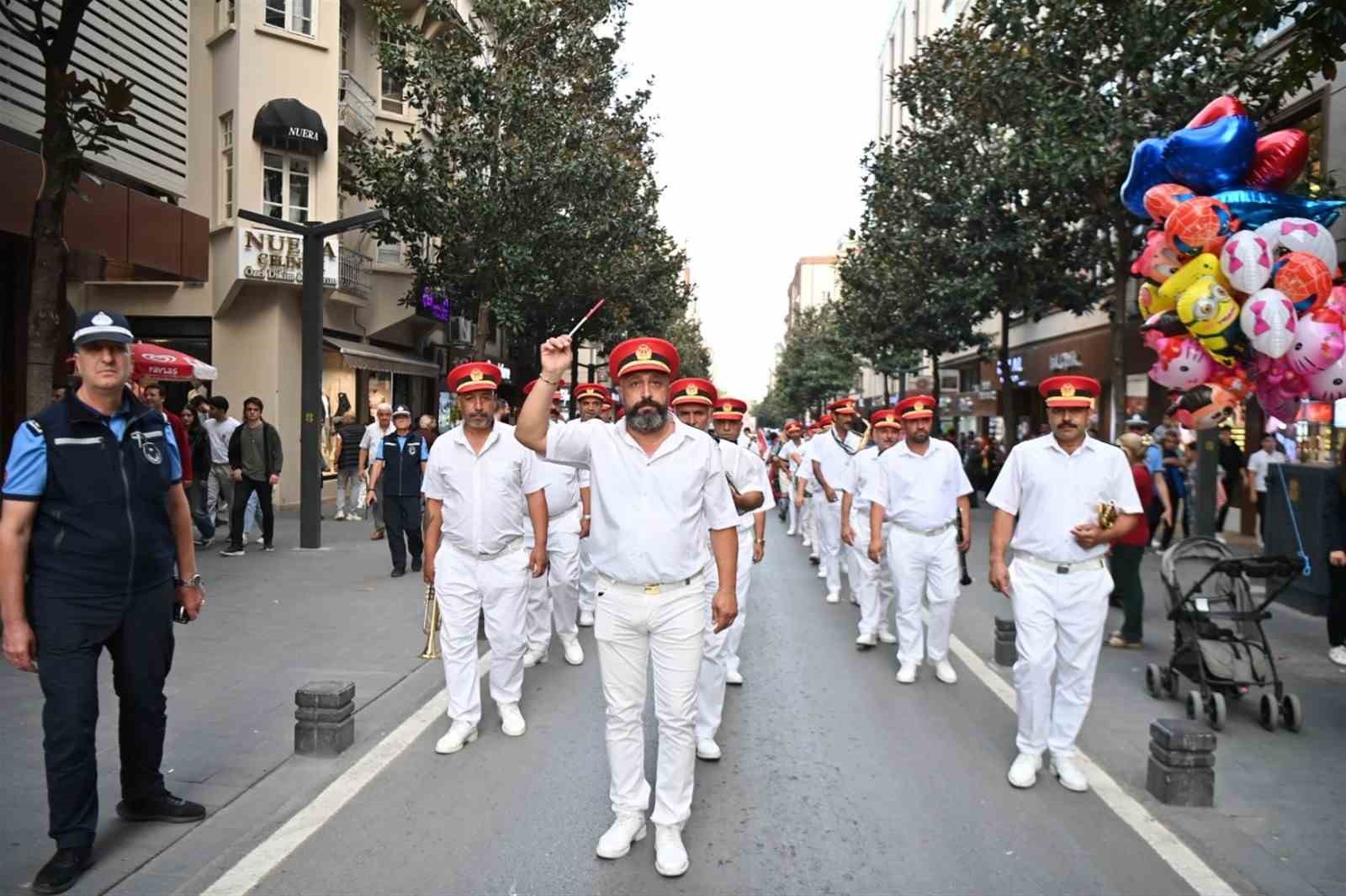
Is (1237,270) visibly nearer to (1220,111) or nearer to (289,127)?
(1220,111)

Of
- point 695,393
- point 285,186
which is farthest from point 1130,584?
point 285,186

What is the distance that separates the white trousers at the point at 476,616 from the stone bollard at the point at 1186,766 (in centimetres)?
348

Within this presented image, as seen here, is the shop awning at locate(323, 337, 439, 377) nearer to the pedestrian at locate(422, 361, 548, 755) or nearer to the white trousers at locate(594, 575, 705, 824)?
the pedestrian at locate(422, 361, 548, 755)

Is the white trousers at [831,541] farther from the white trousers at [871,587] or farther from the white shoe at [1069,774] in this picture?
the white shoe at [1069,774]

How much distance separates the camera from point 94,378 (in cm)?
434

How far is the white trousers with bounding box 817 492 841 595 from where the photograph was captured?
12.7 m

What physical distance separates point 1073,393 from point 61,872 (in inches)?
200

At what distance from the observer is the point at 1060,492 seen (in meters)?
5.82

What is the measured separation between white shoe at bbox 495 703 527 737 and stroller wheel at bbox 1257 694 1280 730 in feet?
14.8

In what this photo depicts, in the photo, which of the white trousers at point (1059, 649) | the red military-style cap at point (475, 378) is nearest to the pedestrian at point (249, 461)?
the red military-style cap at point (475, 378)

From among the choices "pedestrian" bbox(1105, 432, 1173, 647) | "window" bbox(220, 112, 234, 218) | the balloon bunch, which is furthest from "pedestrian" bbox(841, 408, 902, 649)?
"window" bbox(220, 112, 234, 218)

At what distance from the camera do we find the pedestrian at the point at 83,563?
13.7ft

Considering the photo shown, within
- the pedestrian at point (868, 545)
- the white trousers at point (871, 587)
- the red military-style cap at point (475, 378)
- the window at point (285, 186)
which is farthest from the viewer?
the window at point (285, 186)

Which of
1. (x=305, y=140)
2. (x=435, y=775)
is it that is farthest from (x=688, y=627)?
(x=305, y=140)
